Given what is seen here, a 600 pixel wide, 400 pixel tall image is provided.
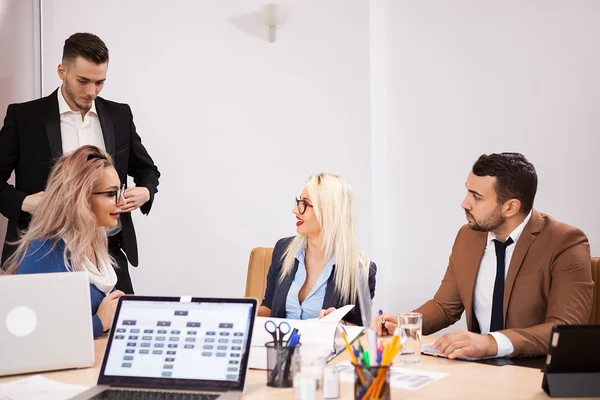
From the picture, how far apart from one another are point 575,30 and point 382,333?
2.40 m

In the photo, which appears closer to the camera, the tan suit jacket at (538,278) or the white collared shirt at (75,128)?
the tan suit jacket at (538,278)

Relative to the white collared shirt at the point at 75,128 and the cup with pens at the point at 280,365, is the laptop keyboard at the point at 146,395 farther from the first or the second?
the white collared shirt at the point at 75,128

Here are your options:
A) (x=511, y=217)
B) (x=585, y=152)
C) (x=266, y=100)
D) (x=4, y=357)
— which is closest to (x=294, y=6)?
(x=266, y=100)

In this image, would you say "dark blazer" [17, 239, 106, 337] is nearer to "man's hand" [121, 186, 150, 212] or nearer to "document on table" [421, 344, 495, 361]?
"man's hand" [121, 186, 150, 212]

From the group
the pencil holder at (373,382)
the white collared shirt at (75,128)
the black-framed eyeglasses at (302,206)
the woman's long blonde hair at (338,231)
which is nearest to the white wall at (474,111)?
the woman's long blonde hair at (338,231)

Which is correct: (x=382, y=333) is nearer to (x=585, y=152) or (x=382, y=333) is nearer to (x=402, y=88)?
(x=585, y=152)

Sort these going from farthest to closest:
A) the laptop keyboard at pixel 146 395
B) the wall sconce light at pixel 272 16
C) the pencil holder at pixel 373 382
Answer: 1. the wall sconce light at pixel 272 16
2. the laptop keyboard at pixel 146 395
3. the pencil holder at pixel 373 382

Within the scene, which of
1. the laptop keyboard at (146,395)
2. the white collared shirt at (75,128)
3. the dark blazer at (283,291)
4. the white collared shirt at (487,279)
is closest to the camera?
the laptop keyboard at (146,395)

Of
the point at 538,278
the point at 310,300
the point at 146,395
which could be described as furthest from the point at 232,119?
the point at 146,395

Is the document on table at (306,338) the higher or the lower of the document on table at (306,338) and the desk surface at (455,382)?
the higher

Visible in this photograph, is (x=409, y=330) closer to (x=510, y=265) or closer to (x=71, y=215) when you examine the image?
(x=510, y=265)

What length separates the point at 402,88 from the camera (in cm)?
481

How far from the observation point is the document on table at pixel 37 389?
194 centimetres

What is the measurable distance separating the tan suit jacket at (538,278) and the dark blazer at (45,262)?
1199 millimetres
